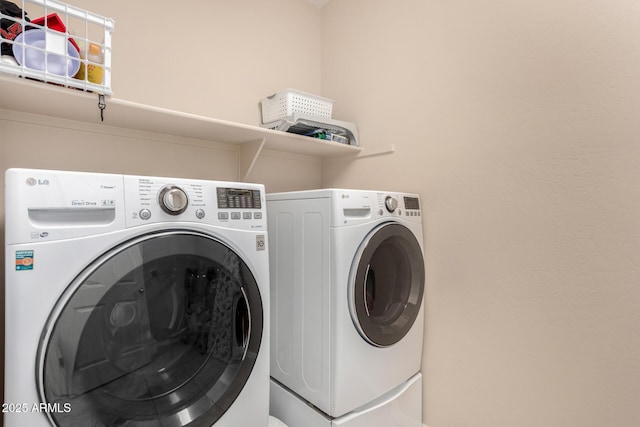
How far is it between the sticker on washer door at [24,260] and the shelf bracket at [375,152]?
5.32 ft

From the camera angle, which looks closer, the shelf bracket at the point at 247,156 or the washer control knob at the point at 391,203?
the washer control knob at the point at 391,203

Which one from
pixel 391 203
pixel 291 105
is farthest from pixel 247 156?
pixel 391 203

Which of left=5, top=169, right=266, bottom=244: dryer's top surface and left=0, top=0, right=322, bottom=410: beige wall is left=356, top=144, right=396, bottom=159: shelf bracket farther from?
left=5, top=169, right=266, bottom=244: dryer's top surface

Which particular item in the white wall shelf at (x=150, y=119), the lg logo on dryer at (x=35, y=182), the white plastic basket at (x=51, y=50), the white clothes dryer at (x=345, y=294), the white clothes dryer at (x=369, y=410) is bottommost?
the white clothes dryer at (x=369, y=410)

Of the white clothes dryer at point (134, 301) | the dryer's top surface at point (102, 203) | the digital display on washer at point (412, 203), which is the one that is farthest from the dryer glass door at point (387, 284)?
the dryer's top surface at point (102, 203)

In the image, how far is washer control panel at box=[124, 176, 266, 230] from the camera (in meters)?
0.95

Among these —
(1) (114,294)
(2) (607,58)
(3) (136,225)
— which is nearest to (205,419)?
(1) (114,294)

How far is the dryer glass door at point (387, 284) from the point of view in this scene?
1366 mm

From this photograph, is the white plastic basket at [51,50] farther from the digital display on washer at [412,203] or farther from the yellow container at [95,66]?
the digital display on washer at [412,203]

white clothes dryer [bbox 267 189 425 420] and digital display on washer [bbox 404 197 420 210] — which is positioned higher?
digital display on washer [bbox 404 197 420 210]

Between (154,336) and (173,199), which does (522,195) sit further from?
(154,336)

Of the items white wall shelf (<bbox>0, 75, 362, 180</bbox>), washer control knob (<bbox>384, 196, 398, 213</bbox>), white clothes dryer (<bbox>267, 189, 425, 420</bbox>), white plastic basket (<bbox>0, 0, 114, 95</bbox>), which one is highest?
white plastic basket (<bbox>0, 0, 114, 95</bbox>)

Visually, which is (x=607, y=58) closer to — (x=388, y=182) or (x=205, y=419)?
(x=388, y=182)

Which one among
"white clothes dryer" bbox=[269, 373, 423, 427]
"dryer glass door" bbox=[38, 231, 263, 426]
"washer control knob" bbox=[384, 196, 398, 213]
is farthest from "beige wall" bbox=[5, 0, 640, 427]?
"dryer glass door" bbox=[38, 231, 263, 426]
